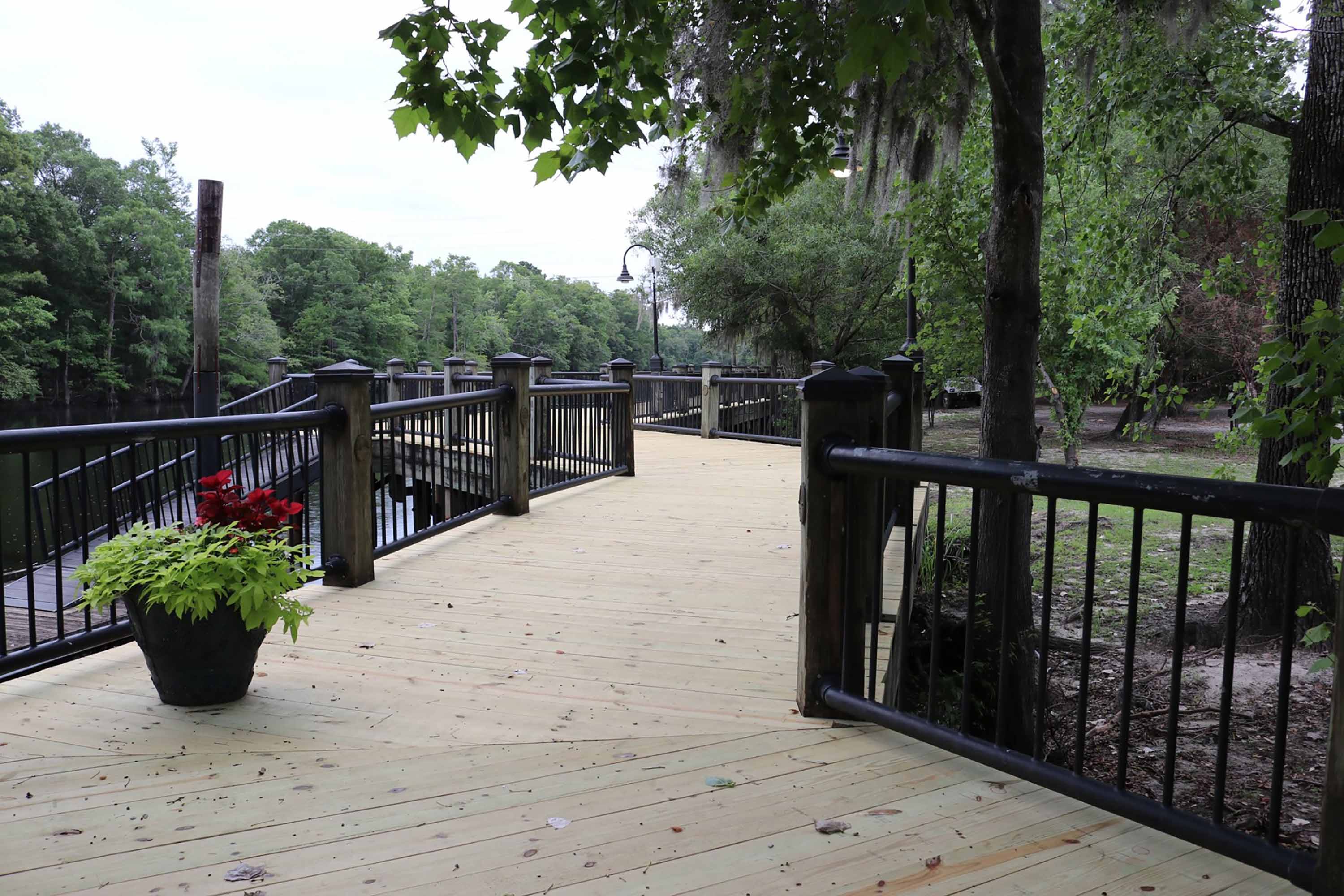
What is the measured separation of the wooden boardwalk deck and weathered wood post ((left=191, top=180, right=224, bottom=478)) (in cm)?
624

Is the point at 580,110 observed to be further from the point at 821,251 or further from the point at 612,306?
the point at 612,306

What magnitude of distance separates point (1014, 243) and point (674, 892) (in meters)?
4.09

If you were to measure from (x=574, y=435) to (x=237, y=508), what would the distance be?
6021 millimetres

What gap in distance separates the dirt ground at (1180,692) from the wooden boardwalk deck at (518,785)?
63cm

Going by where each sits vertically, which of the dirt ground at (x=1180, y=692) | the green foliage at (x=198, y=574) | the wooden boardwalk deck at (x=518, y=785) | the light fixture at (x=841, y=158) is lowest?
the dirt ground at (x=1180, y=692)

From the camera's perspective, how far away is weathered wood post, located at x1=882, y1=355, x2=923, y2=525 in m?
5.75

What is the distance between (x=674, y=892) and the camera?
2059 millimetres

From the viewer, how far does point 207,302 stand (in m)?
9.62

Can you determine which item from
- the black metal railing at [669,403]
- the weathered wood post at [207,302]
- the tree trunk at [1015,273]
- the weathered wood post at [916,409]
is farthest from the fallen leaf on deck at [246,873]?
the black metal railing at [669,403]

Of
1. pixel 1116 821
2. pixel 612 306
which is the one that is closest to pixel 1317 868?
pixel 1116 821

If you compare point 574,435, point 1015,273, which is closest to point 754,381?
point 574,435

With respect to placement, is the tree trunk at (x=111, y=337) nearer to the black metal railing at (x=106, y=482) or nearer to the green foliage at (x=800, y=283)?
the green foliage at (x=800, y=283)

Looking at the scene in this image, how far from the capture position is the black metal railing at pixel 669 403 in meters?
16.8

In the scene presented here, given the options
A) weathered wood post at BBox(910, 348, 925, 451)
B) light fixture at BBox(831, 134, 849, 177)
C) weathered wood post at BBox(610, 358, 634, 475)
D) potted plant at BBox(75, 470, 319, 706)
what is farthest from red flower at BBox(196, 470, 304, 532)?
light fixture at BBox(831, 134, 849, 177)
